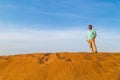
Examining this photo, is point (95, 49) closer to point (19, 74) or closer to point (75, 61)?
point (75, 61)

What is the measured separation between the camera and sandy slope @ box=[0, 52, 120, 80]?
12.0 m

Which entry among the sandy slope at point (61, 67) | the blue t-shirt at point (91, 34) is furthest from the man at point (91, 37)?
the sandy slope at point (61, 67)

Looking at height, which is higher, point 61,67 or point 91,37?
point 91,37

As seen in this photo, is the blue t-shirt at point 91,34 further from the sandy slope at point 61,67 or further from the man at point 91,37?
the sandy slope at point 61,67

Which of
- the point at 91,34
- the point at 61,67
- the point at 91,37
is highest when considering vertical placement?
the point at 91,34

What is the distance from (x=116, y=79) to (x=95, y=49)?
3423mm

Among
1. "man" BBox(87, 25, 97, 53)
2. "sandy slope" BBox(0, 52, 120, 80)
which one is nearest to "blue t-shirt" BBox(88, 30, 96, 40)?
"man" BBox(87, 25, 97, 53)

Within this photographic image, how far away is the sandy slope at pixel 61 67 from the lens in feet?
39.5

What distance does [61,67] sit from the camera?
12.5m

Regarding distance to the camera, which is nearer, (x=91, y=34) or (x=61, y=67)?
(x=61, y=67)

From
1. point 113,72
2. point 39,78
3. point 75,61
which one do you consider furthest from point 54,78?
point 113,72

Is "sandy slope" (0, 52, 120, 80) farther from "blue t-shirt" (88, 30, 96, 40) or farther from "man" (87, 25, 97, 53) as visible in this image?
"blue t-shirt" (88, 30, 96, 40)

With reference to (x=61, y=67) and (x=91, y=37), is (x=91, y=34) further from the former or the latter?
(x=61, y=67)

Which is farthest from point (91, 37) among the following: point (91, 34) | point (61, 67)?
point (61, 67)
